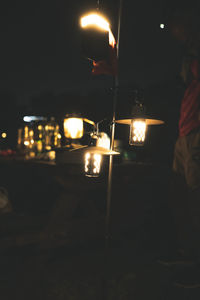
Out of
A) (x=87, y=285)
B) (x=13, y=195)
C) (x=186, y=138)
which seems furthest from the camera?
(x=13, y=195)

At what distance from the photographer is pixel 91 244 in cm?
491

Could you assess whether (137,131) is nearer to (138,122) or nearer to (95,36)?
(138,122)

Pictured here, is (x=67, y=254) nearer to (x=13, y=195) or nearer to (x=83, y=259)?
(x=83, y=259)

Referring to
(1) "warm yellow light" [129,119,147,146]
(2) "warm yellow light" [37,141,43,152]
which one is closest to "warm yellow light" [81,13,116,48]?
(1) "warm yellow light" [129,119,147,146]

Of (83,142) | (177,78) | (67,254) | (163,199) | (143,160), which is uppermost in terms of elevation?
(177,78)

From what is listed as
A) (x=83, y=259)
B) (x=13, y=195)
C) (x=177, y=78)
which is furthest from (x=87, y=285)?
(x=13, y=195)

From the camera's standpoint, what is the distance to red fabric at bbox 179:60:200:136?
13.4 feet

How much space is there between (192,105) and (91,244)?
3.36 metres

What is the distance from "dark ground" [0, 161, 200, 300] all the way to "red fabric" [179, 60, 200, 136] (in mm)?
1583

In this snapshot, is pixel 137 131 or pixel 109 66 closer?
pixel 137 131

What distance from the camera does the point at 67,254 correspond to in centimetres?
465

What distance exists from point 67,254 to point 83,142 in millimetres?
2571

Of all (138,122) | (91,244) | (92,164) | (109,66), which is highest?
(109,66)

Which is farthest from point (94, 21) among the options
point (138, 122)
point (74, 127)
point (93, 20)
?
point (74, 127)
